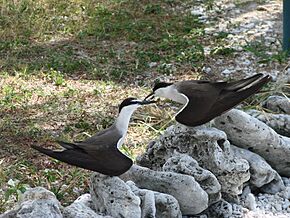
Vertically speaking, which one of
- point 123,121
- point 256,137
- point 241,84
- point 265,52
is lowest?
point 265,52

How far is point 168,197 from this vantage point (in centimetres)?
353

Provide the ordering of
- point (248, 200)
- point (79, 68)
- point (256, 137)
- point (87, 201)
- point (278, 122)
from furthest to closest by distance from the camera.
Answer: point (79, 68)
point (278, 122)
point (256, 137)
point (248, 200)
point (87, 201)

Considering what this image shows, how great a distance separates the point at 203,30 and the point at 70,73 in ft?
5.44

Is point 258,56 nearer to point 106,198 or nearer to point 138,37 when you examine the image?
point 138,37

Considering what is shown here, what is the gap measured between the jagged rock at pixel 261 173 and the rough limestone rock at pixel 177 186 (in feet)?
1.51

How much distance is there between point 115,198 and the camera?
11.1 ft

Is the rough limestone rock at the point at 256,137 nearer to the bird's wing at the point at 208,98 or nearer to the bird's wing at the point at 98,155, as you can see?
the bird's wing at the point at 208,98

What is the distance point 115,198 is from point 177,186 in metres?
0.38

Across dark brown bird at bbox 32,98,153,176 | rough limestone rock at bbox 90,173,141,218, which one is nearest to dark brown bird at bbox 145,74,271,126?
dark brown bird at bbox 32,98,153,176

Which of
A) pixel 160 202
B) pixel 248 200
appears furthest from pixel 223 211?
pixel 160 202

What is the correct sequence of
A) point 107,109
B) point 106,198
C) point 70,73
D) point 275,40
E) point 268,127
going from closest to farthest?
point 106,198
point 268,127
point 107,109
point 70,73
point 275,40

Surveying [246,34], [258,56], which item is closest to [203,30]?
[246,34]

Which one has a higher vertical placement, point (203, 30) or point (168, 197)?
point (168, 197)

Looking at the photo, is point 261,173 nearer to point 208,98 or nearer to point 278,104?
point 208,98
